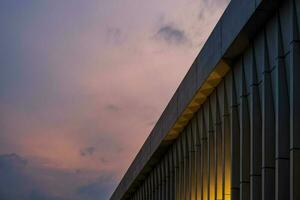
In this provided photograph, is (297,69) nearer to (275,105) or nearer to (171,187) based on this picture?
(275,105)

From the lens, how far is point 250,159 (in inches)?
981

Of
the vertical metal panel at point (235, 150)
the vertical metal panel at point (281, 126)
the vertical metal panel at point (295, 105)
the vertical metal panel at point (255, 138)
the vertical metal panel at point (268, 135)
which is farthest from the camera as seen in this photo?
the vertical metal panel at point (235, 150)

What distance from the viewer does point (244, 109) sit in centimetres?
2600

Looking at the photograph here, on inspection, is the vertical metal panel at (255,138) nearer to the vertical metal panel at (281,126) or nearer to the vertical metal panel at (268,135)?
the vertical metal panel at (268,135)

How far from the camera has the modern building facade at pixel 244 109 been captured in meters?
21.9

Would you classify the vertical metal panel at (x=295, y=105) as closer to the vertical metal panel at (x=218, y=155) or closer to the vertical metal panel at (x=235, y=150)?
the vertical metal panel at (x=235, y=150)

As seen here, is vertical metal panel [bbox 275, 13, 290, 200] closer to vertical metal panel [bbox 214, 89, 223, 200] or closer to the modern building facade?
the modern building facade

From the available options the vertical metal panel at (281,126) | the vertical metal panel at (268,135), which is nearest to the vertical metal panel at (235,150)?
the vertical metal panel at (268,135)

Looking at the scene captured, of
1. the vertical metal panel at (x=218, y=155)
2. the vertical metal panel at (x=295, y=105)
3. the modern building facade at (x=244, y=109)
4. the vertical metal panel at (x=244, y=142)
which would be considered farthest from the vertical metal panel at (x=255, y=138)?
the vertical metal panel at (x=218, y=155)

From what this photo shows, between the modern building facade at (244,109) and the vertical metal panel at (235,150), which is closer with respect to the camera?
the modern building facade at (244,109)

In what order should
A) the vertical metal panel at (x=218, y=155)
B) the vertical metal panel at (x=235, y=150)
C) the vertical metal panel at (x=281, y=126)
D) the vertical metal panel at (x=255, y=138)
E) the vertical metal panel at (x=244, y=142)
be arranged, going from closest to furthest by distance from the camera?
the vertical metal panel at (x=281, y=126) < the vertical metal panel at (x=255, y=138) < the vertical metal panel at (x=244, y=142) < the vertical metal panel at (x=235, y=150) < the vertical metal panel at (x=218, y=155)

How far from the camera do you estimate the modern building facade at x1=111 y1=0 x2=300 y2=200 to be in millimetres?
21902

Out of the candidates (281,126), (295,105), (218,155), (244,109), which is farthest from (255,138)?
(218,155)

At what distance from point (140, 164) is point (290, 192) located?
86.9 feet
